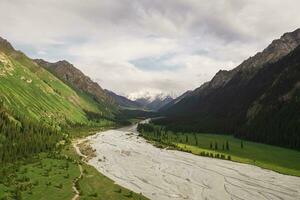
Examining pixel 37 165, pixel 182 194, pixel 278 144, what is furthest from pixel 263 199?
pixel 278 144

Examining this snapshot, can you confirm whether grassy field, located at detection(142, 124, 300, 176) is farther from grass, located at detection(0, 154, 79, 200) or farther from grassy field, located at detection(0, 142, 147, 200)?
grass, located at detection(0, 154, 79, 200)

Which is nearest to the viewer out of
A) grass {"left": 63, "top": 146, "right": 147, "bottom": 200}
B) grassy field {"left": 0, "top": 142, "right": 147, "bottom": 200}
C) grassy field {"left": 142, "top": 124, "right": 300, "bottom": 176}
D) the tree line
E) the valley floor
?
grassy field {"left": 0, "top": 142, "right": 147, "bottom": 200}

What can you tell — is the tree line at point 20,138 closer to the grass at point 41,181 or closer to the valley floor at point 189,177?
the grass at point 41,181

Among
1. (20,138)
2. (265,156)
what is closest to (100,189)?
(20,138)

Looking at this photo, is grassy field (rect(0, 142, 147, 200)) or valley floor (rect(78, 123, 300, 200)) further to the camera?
valley floor (rect(78, 123, 300, 200))

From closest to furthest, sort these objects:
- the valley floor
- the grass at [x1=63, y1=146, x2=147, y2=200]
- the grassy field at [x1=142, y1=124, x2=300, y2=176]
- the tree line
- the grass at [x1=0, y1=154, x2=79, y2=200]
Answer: the grass at [x1=0, y1=154, x2=79, y2=200], the grass at [x1=63, y1=146, x2=147, y2=200], the valley floor, the tree line, the grassy field at [x1=142, y1=124, x2=300, y2=176]

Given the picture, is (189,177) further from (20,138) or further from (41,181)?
(20,138)

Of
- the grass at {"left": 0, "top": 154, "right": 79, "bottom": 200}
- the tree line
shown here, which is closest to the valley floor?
the grass at {"left": 0, "top": 154, "right": 79, "bottom": 200}

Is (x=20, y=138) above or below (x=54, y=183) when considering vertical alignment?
above

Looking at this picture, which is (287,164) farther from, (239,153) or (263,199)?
(263,199)
